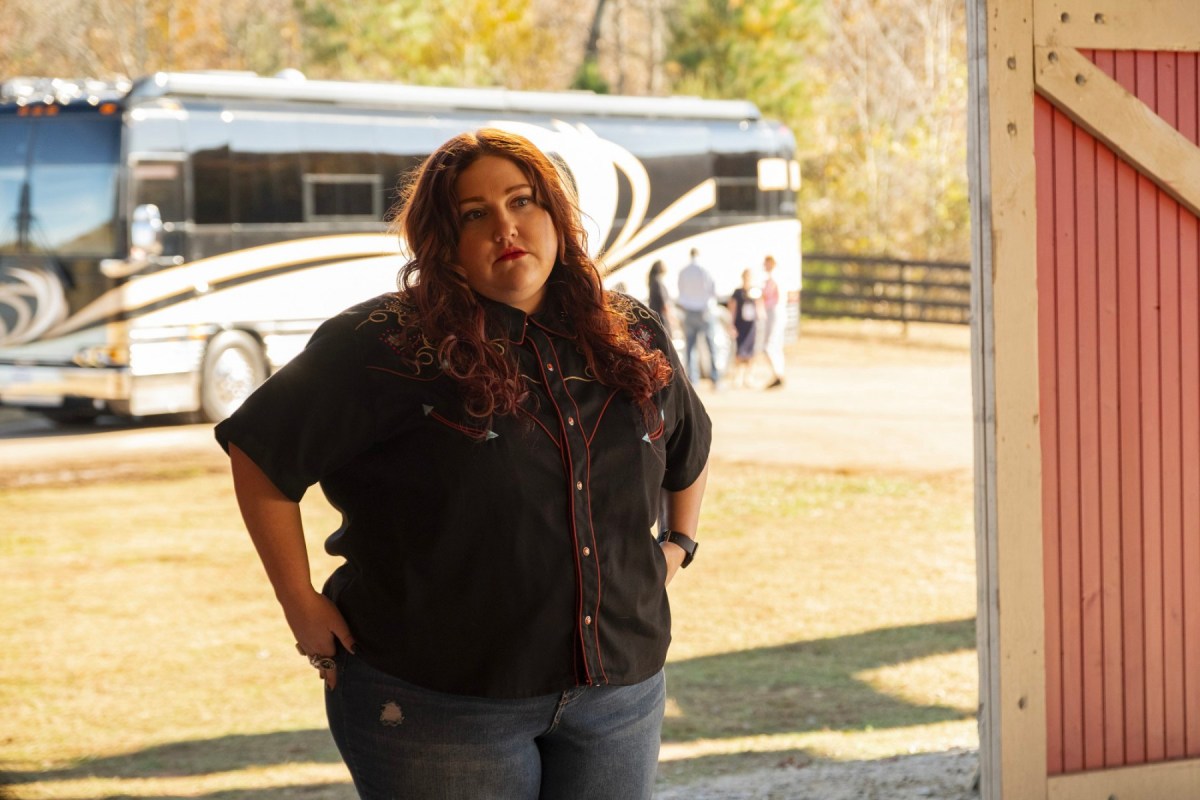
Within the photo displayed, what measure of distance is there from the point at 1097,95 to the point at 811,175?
90.1 feet

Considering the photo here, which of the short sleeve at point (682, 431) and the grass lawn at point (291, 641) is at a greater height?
the short sleeve at point (682, 431)

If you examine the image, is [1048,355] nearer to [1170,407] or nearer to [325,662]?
[1170,407]

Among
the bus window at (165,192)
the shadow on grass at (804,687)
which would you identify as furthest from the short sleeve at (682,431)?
the bus window at (165,192)

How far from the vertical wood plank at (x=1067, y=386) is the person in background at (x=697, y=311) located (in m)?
12.0

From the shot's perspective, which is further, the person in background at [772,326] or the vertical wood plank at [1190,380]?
the person in background at [772,326]

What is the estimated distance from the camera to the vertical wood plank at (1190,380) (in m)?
3.61

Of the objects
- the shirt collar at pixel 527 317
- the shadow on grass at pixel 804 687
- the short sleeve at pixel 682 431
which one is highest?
the shirt collar at pixel 527 317

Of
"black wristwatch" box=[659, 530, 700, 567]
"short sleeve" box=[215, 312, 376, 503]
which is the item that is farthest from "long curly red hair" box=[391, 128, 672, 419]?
"black wristwatch" box=[659, 530, 700, 567]

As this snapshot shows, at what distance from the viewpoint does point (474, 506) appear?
1932mm

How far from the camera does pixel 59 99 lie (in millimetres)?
12703

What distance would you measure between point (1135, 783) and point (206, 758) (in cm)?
320

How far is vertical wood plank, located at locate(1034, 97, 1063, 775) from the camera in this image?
3.51 meters

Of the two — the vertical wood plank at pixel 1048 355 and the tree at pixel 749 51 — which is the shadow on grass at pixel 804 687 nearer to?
the vertical wood plank at pixel 1048 355

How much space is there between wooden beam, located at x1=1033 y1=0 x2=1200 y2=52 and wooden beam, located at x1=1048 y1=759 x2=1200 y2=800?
5.68ft
